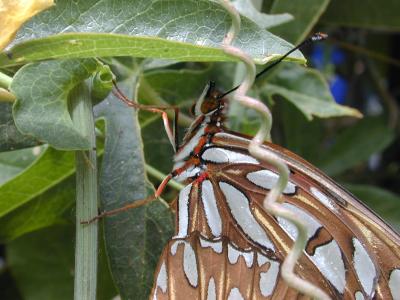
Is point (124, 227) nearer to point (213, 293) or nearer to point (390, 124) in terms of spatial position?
point (213, 293)

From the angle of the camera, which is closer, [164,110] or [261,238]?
[261,238]

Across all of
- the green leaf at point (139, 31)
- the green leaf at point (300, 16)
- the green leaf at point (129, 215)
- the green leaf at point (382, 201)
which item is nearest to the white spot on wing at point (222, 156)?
the green leaf at point (129, 215)

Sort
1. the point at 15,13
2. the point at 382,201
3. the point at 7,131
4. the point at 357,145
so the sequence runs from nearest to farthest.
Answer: the point at 15,13 → the point at 7,131 → the point at 382,201 → the point at 357,145

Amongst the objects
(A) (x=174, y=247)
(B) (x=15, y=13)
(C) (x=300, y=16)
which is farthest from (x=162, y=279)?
(C) (x=300, y=16)

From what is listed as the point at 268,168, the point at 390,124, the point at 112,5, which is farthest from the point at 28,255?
the point at 390,124

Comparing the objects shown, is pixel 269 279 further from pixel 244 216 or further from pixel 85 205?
pixel 85 205

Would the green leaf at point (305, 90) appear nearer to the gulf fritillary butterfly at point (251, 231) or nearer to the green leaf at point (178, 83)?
the green leaf at point (178, 83)

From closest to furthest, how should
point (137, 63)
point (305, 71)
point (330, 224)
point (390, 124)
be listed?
point (330, 224), point (137, 63), point (305, 71), point (390, 124)

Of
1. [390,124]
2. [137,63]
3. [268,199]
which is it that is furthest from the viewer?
[390,124]
